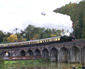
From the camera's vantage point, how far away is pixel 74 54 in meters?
52.7

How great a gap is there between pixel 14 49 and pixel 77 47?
3305 centimetres

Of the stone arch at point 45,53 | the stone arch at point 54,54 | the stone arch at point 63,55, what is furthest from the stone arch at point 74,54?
the stone arch at point 45,53

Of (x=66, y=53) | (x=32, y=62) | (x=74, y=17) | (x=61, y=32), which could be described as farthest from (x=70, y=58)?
(x=61, y=32)

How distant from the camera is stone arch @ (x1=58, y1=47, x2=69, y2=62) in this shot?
183 ft

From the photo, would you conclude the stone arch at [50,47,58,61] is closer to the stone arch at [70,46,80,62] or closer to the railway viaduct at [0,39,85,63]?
the railway viaduct at [0,39,85,63]

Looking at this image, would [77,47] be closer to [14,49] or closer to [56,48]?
[56,48]

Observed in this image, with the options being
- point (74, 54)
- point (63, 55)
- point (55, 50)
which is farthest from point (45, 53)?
point (74, 54)

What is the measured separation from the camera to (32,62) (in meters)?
51.4

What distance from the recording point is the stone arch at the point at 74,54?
5179 cm

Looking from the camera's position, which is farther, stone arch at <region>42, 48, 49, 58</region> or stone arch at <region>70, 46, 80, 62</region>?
stone arch at <region>42, 48, 49, 58</region>

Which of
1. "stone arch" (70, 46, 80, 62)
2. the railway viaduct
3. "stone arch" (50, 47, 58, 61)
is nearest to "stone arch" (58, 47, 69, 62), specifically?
the railway viaduct

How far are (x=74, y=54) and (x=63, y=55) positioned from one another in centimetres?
477

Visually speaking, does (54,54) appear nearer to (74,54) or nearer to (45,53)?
(45,53)

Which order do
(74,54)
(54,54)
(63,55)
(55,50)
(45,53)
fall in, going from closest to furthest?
(74,54) < (63,55) < (55,50) < (54,54) < (45,53)
